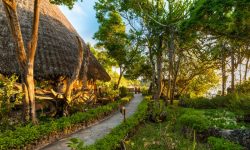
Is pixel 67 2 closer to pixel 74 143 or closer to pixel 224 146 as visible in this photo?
pixel 74 143

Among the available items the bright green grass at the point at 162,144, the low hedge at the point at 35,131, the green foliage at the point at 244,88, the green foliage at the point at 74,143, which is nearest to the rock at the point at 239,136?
the bright green grass at the point at 162,144

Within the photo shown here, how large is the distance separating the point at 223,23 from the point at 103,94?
17.8 metres

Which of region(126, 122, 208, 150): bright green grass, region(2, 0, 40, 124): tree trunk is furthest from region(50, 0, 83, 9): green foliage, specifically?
region(126, 122, 208, 150): bright green grass

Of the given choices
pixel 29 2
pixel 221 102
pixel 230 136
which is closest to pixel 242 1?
pixel 230 136

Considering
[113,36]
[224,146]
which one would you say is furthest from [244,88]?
[224,146]

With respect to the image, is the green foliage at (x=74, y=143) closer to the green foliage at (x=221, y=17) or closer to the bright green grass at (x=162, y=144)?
the bright green grass at (x=162, y=144)

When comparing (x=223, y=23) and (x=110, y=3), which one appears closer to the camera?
(x=223, y=23)

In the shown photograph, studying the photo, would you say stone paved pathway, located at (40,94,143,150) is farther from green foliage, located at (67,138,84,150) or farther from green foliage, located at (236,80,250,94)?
green foliage, located at (236,80,250,94)

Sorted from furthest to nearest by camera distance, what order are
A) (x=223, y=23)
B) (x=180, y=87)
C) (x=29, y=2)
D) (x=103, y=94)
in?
(x=180, y=87) → (x=103, y=94) → (x=29, y=2) → (x=223, y=23)

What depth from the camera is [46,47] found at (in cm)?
1852

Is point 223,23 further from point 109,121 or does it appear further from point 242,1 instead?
point 109,121

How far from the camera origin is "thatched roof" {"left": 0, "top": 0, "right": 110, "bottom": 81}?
632 inches

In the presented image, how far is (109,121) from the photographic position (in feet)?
56.6

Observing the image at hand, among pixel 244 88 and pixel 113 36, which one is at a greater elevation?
pixel 113 36
